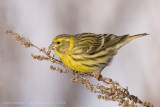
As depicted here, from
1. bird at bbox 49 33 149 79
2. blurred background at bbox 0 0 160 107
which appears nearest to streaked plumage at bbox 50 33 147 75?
bird at bbox 49 33 149 79

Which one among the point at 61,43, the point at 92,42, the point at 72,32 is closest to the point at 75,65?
the point at 61,43

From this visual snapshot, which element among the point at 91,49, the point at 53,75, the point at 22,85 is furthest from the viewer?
the point at 53,75

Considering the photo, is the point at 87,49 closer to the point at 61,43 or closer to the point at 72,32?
the point at 61,43

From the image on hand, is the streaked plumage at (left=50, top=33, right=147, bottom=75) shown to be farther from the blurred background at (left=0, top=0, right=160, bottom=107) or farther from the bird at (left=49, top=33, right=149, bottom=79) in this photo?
the blurred background at (left=0, top=0, right=160, bottom=107)

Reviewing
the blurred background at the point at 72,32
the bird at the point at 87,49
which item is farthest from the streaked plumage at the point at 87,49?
the blurred background at the point at 72,32

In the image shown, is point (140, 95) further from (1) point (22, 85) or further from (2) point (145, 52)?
(1) point (22, 85)

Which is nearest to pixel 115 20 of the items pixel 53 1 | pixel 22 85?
pixel 53 1

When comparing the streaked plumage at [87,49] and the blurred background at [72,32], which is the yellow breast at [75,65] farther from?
the blurred background at [72,32]
